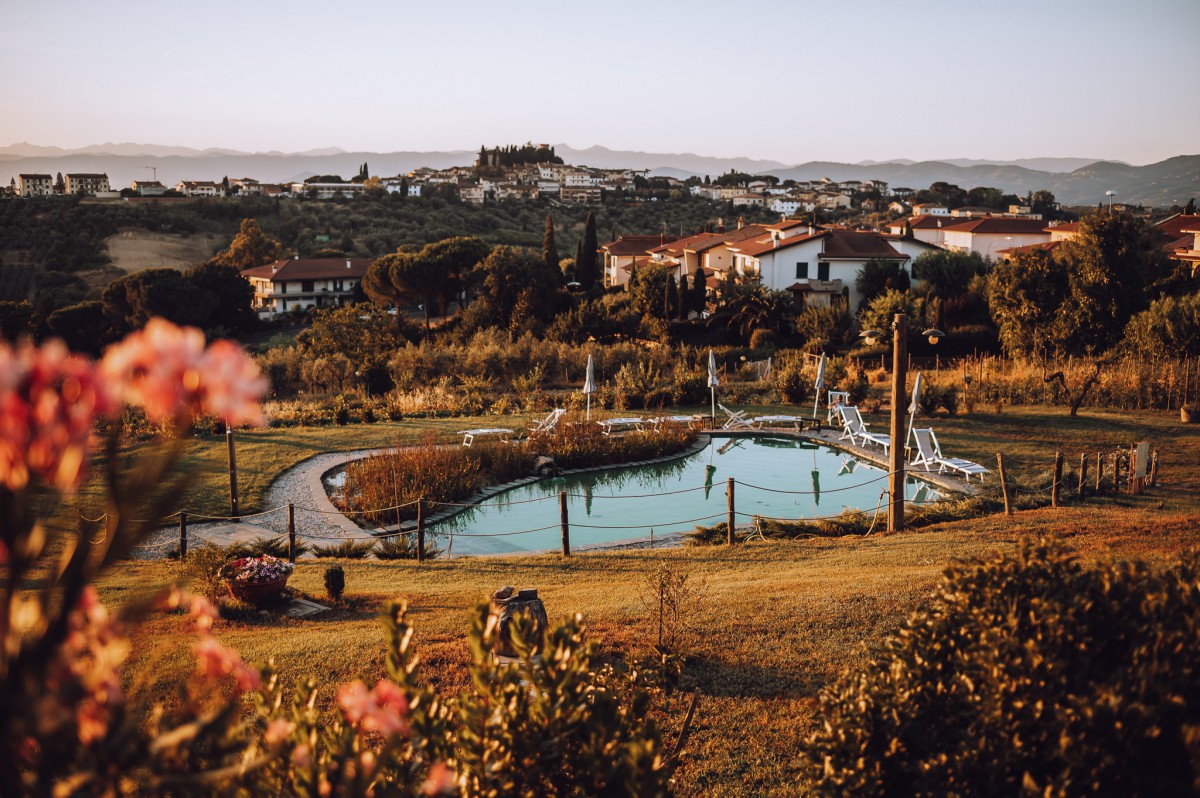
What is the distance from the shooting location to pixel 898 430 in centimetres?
1072

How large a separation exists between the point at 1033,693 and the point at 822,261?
42.7 meters

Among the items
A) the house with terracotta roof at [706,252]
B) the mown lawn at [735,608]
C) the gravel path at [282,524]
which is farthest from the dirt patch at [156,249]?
the mown lawn at [735,608]

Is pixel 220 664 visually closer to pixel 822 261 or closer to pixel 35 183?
pixel 822 261

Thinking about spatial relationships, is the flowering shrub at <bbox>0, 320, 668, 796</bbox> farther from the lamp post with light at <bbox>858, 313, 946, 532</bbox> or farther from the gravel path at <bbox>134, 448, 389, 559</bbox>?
the gravel path at <bbox>134, 448, 389, 559</bbox>

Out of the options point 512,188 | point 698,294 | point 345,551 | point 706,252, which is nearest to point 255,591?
point 345,551

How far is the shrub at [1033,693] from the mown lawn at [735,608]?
384 millimetres

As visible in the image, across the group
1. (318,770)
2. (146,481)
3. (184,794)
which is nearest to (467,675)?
(184,794)

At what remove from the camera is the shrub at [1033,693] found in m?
2.49

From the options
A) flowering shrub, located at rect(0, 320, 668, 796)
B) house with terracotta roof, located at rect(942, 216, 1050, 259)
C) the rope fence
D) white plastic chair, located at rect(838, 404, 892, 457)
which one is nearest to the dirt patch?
the rope fence

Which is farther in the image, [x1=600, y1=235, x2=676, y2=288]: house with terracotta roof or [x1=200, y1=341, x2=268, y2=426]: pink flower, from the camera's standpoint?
[x1=600, y1=235, x2=676, y2=288]: house with terracotta roof

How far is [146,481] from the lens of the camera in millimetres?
1420

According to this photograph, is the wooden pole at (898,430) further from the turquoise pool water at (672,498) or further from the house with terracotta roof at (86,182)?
the house with terracotta roof at (86,182)

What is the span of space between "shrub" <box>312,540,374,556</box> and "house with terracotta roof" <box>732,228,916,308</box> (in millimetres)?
34085

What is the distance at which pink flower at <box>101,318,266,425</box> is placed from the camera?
1.32 m
